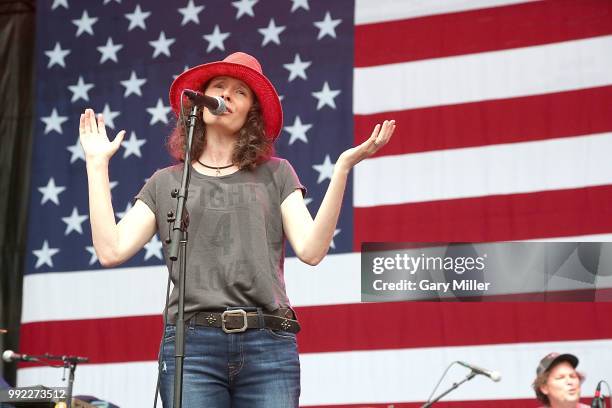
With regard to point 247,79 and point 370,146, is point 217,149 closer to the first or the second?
point 247,79

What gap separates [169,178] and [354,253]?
10.2ft

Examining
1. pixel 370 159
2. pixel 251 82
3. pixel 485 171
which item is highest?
pixel 370 159

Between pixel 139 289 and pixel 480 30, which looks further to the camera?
pixel 139 289

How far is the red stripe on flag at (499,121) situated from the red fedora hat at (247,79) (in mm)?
2954

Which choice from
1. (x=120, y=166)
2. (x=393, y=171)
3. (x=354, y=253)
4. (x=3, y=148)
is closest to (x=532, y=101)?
(x=393, y=171)

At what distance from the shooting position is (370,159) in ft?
17.1

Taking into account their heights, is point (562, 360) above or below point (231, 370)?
above

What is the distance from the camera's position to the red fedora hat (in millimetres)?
2225

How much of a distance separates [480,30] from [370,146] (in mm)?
3461

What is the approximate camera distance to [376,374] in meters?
5.00

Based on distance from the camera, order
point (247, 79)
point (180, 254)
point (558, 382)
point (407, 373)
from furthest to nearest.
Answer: point (407, 373), point (558, 382), point (247, 79), point (180, 254)

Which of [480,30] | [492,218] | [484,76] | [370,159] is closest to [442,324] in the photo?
[492,218]

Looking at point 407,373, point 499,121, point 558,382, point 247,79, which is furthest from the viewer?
point 499,121

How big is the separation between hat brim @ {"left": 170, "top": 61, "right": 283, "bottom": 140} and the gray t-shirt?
0.19 meters
